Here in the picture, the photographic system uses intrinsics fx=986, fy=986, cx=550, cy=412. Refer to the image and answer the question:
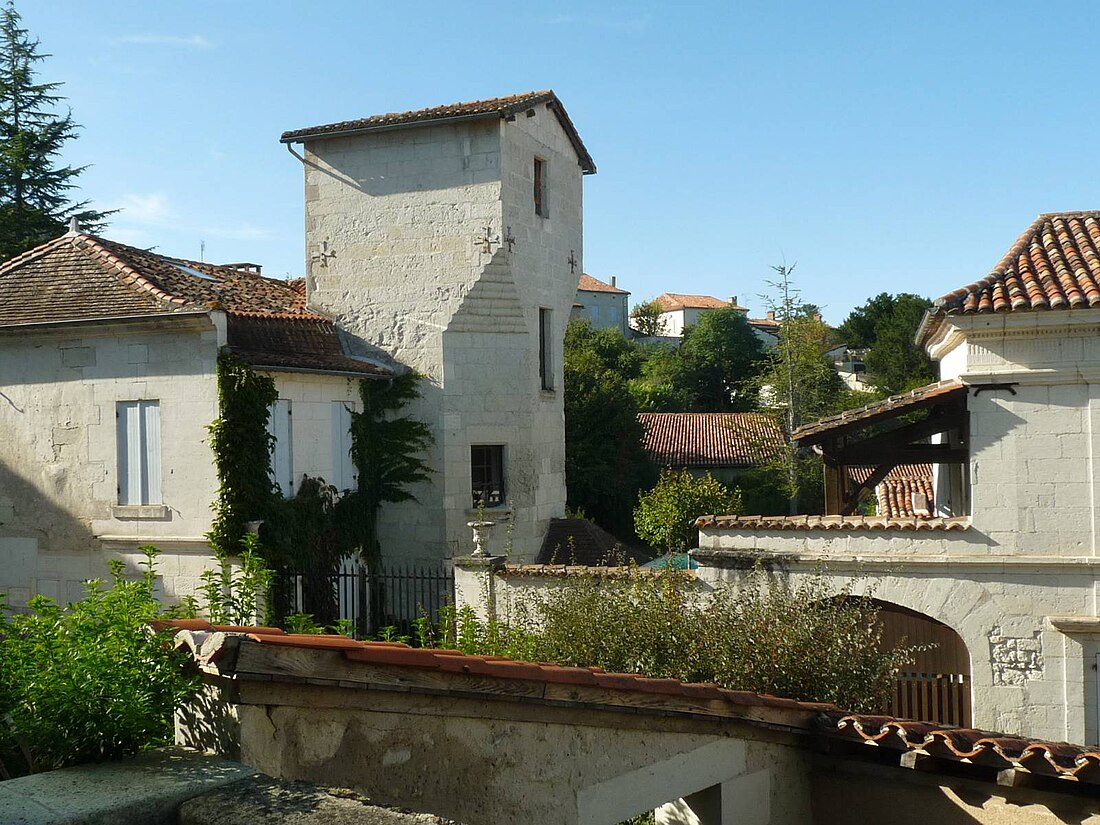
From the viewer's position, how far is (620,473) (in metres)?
31.8

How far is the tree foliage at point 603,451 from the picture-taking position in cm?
3106

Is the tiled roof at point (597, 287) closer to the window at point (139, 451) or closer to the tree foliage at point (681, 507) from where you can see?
the tree foliage at point (681, 507)

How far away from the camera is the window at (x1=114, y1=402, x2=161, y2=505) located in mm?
14719

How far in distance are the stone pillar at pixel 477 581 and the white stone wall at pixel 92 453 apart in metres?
4.19

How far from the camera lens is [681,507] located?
2619 centimetres

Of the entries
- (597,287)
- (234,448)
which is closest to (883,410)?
(234,448)

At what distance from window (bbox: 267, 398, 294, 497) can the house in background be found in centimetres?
3

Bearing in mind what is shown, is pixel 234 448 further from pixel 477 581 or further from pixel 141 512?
pixel 477 581

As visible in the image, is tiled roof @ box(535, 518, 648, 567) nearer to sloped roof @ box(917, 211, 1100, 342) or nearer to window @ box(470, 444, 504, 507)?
window @ box(470, 444, 504, 507)

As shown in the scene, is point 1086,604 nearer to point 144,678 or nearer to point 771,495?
point 144,678

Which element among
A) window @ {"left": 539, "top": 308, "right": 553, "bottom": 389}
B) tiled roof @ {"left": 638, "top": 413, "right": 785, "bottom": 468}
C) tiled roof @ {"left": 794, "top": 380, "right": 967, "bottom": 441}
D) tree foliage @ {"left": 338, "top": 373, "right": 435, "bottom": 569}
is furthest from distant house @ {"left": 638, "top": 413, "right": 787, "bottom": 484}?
tiled roof @ {"left": 794, "top": 380, "right": 967, "bottom": 441}

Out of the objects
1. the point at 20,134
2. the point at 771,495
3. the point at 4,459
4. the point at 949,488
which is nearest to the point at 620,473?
the point at 771,495

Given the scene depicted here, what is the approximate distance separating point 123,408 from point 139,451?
2.30 feet

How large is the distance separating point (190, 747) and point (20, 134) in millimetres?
32864
